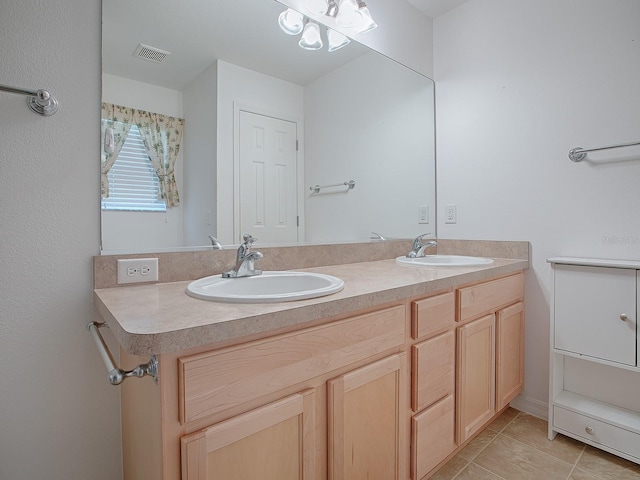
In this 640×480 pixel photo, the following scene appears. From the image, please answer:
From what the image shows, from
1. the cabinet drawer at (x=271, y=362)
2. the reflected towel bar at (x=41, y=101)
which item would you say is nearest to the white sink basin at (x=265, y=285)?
the cabinet drawer at (x=271, y=362)

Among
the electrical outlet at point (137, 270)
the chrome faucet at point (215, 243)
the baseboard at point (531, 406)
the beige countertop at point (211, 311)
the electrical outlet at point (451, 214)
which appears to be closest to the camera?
the beige countertop at point (211, 311)

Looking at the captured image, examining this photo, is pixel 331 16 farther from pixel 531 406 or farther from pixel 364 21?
pixel 531 406

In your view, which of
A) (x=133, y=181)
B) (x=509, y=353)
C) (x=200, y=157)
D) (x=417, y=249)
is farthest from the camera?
(x=417, y=249)

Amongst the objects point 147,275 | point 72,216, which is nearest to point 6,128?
point 72,216

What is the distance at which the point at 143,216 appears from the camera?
118cm

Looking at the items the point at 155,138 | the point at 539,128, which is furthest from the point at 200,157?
the point at 539,128

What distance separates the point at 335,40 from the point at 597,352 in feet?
6.24

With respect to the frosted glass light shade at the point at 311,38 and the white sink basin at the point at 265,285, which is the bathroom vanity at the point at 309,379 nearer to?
the white sink basin at the point at 265,285

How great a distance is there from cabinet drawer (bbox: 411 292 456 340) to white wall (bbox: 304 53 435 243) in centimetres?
63

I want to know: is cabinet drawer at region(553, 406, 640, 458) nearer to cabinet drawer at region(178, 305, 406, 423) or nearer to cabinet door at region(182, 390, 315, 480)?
cabinet drawer at region(178, 305, 406, 423)

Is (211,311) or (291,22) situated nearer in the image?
(211,311)

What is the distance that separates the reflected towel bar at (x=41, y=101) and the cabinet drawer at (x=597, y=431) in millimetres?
2317

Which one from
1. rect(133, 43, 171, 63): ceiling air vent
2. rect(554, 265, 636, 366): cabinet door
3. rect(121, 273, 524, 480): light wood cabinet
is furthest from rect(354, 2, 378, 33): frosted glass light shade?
rect(554, 265, 636, 366): cabinet door

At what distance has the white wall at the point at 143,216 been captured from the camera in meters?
1.11
